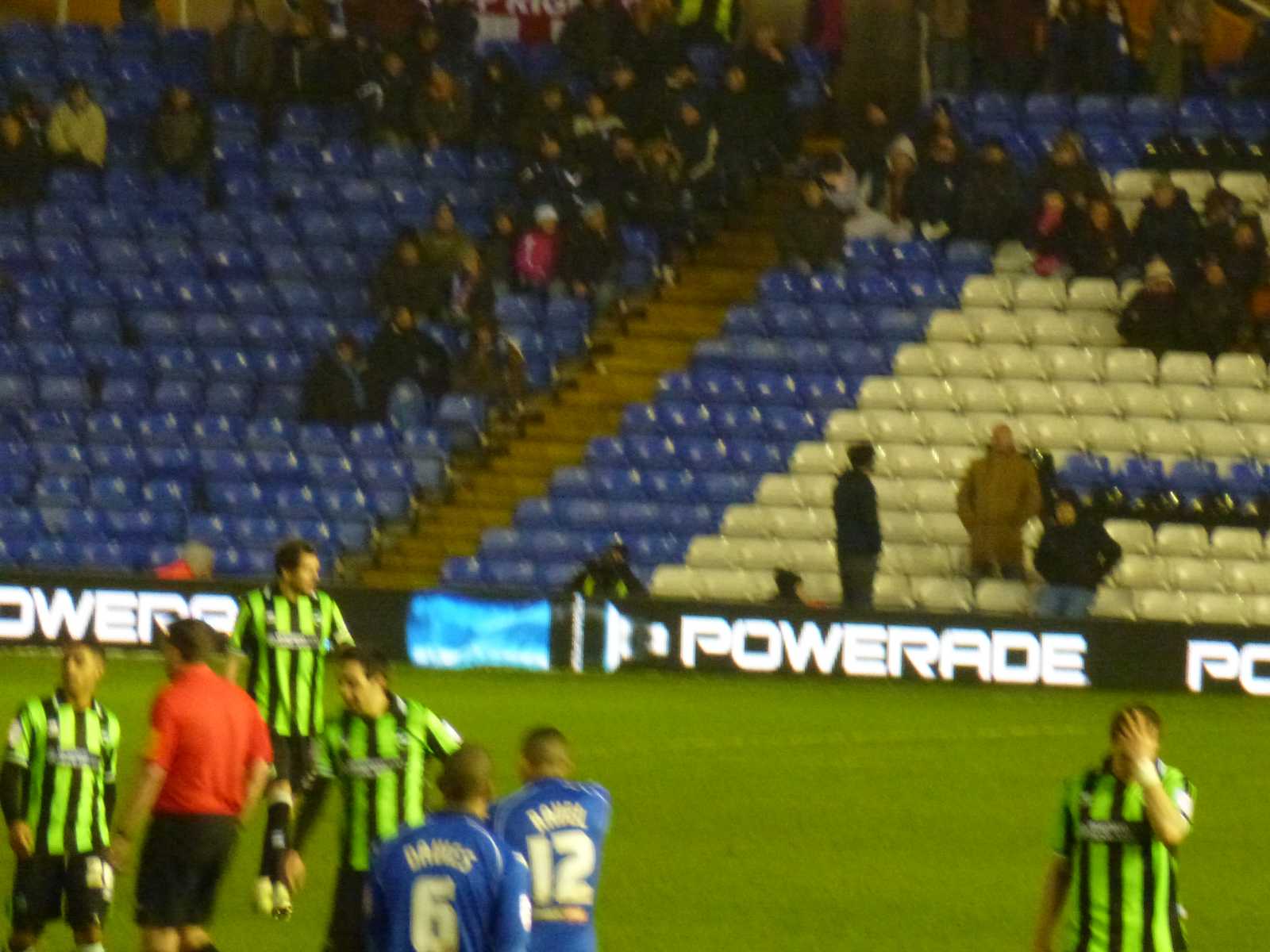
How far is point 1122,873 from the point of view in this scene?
7.29 m

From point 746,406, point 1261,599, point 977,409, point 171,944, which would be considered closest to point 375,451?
point 746,406

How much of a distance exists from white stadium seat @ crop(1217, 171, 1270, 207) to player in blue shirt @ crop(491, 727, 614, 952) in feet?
52.0

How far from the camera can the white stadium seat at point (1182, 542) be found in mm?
19984

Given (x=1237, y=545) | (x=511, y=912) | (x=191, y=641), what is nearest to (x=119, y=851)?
(x=191, y=641)

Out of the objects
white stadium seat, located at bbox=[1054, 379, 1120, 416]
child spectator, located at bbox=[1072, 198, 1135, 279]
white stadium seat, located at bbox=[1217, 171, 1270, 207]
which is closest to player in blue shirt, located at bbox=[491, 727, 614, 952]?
white stadium seat, located at bbox=[1054, 379, 1120, 416]

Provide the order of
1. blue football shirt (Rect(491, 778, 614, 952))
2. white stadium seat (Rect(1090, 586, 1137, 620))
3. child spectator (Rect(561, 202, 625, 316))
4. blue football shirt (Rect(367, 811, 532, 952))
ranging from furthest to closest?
child spectator (Rect(561, 202, 625, 316)) < white stadium seat (Rect(1090, 586, 1137, 620)) < blue football shirt (Rect(491, 778, 614, 952)) < blue football shirt (Rect(367, 811, 532, 952))

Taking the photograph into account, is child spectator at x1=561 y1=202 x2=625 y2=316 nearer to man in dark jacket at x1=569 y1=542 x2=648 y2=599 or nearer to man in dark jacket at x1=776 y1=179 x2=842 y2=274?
man in dark jacket at x1=776 y1=179 x2=842 y2=274

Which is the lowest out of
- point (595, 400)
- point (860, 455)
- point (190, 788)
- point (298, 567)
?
point (190, 788)

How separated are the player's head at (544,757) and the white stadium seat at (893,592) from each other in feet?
43.2

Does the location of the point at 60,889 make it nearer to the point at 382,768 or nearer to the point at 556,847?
the point at 382,768

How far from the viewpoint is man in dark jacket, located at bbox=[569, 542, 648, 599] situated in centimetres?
1944

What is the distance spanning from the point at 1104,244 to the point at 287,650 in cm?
1298

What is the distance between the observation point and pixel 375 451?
71.3 ft

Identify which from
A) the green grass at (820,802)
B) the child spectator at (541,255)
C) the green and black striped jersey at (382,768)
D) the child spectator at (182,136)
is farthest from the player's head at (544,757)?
the child spectator at (182,136)
